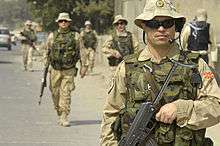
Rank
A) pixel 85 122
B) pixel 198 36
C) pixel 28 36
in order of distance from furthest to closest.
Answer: pixel 28 36
pixel 85 122
pixel 198 36

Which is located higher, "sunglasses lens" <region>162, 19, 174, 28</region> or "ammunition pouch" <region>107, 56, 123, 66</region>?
"sunglasses lens" <region>162, 19, 174, 28</region>

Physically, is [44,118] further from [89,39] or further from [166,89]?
[89,39]

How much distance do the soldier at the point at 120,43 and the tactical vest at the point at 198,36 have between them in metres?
1.12

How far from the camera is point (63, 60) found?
1068 cm

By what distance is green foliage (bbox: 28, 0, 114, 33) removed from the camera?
32.5m

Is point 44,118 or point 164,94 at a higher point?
point 164,94

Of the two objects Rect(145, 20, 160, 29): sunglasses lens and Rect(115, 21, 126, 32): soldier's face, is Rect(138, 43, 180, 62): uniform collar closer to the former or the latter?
Rect(145, 20, 160, 29): sunglasses lens

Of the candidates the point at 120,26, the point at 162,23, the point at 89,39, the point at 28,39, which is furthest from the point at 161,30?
the point at 28,39

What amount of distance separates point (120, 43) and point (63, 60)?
37.2 inches

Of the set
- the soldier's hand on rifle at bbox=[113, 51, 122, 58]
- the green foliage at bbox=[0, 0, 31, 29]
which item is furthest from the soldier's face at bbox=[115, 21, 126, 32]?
the green foliage at bbox=[0, 0, 31, 29]

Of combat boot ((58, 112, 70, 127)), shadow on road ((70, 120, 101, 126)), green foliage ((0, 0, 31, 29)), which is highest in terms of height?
combat boot ((58, 112, 70, 127))

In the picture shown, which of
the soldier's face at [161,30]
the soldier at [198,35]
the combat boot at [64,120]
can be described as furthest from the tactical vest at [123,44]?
the soldier's face at [161,30]

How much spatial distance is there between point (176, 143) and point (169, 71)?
39 centimetres

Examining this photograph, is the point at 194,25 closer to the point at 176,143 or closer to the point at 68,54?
the point at 68,54
